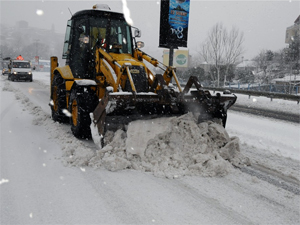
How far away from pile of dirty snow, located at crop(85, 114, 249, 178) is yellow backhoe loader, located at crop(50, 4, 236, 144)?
0.99ft

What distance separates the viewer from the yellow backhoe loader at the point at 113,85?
466 centimetres

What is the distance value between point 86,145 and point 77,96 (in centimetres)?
97

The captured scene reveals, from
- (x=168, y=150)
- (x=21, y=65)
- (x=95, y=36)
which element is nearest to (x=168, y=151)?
(x=168, y=150)

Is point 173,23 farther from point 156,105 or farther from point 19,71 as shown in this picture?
point 19,71

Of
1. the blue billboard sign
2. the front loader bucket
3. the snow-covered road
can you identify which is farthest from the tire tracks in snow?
the blue billboard sign

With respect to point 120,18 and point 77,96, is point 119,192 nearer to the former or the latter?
point 77,96

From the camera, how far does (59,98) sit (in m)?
6.89

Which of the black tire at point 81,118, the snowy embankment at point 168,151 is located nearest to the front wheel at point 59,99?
the black tire at point 81,118

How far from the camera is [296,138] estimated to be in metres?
7.22

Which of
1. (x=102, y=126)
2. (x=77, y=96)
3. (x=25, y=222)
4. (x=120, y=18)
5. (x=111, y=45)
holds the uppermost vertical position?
(x=120, y=18)

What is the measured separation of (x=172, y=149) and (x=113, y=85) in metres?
1.72

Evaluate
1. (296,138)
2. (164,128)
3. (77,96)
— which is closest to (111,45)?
(77,96)

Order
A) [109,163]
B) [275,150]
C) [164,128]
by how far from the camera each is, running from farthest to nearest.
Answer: [275,150] < [164,128] < [109,163]

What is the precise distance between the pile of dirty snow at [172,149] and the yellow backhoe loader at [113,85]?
0.30 meters
